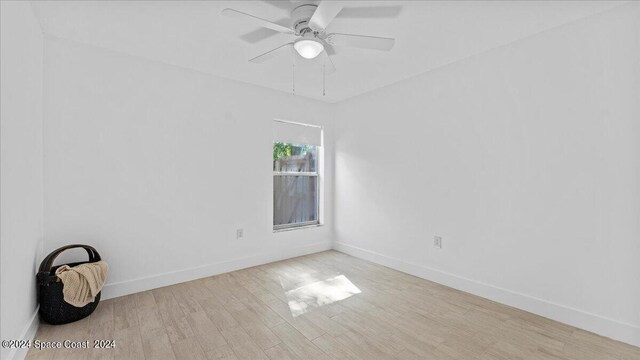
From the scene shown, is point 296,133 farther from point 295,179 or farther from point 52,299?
point 52,299

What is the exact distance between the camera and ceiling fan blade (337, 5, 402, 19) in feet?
6.84

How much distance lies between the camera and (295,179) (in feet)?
14.3

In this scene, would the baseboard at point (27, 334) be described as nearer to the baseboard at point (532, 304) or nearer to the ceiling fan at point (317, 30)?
the ceiling fan at point (317, 30)

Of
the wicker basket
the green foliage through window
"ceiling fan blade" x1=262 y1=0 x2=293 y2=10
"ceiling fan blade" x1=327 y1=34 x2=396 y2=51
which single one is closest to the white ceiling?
"ceiling fan blade" x1=262 y1=0 x2=293 y2=10

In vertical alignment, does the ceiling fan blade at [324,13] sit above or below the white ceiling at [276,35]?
below

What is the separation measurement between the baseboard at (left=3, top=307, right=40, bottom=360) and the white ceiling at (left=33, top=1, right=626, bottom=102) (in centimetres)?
232

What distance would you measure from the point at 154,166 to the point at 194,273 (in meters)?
1.28

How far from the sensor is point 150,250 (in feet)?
9.84

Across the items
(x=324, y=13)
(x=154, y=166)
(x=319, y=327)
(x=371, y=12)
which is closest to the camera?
(x=324, y=13)

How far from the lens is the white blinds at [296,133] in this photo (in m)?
4.03

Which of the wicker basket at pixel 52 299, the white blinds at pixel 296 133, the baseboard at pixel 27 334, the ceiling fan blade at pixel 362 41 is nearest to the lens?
the baseboard at pixel 27 334

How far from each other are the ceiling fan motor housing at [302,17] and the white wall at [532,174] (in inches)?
72.3

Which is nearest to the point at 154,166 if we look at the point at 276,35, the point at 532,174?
the point at 276,35

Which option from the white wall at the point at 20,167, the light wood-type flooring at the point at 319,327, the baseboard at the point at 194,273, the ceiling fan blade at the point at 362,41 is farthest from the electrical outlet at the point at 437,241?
the white wall at the point at 20,167
